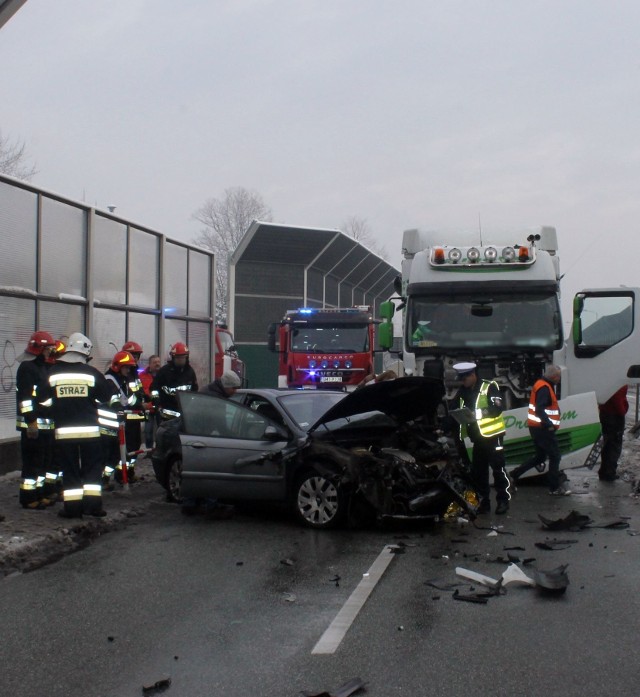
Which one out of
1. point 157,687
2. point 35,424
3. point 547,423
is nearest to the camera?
point 157,687

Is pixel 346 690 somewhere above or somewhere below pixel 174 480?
below

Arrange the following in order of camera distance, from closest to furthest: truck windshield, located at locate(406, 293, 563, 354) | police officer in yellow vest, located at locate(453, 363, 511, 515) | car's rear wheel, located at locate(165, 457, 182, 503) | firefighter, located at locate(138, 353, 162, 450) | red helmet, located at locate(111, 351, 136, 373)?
police officer in yellow vest, located at locate(453, 363, 511, 515) → car's rear wheel, located at locate(165, 457, 182, 503) → red helmet, located at locate(111, 351, 136, 373) → truck windshield, located at locate(406, 293, 563, 354) → firefighter, located at locate(138, 353, 162, 450)

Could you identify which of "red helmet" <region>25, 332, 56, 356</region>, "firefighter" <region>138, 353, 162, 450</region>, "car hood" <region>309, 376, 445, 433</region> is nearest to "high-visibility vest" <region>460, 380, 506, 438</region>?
"car hood" <region>309, 376, 445, 433</region>

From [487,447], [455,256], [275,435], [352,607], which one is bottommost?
[352,607]

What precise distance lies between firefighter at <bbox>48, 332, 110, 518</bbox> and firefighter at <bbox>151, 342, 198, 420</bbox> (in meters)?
3.73

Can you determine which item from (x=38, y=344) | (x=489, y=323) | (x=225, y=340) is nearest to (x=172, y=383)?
(x=38, y=344)

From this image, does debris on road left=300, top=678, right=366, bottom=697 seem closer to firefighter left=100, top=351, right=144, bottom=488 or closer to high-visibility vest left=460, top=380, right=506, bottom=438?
high-visibility vest left=460, top=380, right=506, bottom=438

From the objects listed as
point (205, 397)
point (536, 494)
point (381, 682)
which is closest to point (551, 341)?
point (536, 494)

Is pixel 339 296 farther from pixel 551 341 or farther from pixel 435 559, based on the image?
pixel 435 559

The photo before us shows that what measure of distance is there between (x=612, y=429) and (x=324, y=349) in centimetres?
1089

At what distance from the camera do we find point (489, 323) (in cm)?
1357

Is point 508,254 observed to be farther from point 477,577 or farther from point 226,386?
point 477,577

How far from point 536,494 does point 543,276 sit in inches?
127

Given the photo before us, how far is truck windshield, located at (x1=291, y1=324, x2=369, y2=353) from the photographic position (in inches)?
936
